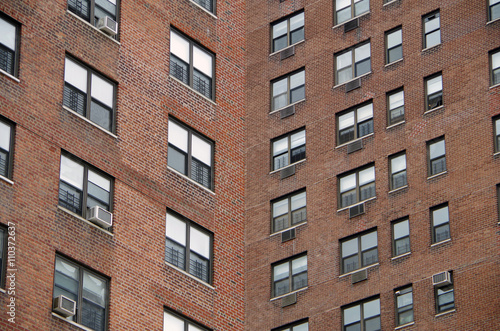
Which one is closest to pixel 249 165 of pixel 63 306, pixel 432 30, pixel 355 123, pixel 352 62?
pixel 355 123

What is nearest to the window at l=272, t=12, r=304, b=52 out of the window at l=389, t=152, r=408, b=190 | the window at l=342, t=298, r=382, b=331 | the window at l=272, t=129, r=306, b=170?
the window at l=272, t=129, r=306, b=170

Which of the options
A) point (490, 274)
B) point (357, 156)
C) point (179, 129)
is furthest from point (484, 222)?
point (179, 129)

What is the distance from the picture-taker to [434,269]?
169 feet

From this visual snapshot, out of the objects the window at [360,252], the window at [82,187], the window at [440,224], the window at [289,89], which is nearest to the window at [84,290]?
the window at [82,187]

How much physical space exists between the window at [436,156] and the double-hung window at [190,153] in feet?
31.3

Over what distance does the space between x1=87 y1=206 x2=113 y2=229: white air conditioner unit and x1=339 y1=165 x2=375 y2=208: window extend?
1472cm

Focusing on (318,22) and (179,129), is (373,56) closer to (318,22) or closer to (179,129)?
(318,22)

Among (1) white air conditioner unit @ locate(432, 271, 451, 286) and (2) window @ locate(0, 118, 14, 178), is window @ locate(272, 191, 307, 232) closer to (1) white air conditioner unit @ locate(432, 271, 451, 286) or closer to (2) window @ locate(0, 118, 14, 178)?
(1) white air conditioner unit @ locate(432, 271, 451, 286)

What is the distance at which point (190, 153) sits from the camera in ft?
166

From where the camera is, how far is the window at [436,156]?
53.8 m

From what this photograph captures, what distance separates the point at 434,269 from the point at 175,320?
38.2 ft

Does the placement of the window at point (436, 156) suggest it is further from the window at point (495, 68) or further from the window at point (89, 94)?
the window at point (89, 94)

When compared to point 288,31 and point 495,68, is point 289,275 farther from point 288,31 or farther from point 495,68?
point 288,31

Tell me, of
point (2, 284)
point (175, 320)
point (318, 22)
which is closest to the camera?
point (2, 284)
